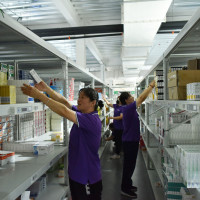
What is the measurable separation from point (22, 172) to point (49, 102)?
0.62 m

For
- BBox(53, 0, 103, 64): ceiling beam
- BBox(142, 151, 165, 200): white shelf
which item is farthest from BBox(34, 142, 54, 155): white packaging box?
BBox(53, 0, 103, 64): ceiling beam

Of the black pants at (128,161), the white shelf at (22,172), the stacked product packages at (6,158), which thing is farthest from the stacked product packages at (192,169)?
the black pants at (128,161)

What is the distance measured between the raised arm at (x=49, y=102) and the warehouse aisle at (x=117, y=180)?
2.39m

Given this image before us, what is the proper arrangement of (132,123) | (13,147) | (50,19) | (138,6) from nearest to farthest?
1. (13,147)
2. (138,6)
3. (132,123)
4. (50,19)

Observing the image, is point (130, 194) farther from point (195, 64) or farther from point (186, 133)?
point (195, 64)

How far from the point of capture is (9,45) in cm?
209

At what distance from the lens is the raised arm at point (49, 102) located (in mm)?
1721

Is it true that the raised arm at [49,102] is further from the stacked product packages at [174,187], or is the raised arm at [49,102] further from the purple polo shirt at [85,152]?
the stacked product packages at [174,187]

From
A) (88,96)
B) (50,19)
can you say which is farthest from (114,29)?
(88,96)

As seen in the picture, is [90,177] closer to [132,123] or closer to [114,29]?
[132,123]

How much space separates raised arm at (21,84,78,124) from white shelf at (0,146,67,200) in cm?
47

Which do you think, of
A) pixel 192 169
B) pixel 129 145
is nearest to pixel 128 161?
pixel 129 145

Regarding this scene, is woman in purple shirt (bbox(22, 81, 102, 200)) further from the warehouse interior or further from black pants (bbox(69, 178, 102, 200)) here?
the warehouse interior

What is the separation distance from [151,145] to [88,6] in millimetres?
3534
